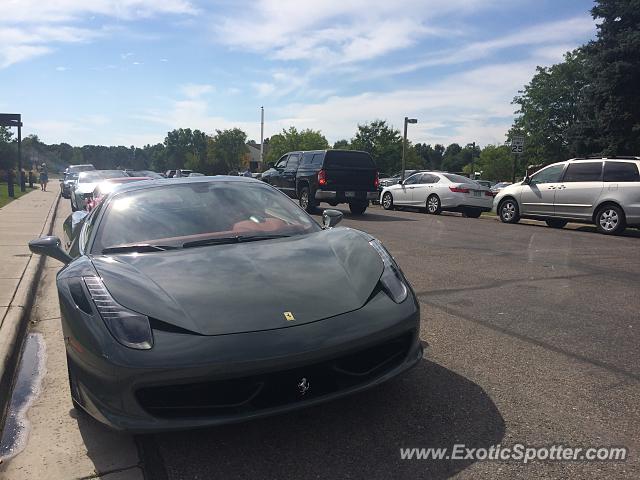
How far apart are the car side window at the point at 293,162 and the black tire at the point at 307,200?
0.91 m

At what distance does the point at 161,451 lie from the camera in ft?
8.87

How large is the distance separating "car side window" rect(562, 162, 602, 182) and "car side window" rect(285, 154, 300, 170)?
307 inches

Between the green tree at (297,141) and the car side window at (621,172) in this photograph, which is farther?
the green tree at (297,141)

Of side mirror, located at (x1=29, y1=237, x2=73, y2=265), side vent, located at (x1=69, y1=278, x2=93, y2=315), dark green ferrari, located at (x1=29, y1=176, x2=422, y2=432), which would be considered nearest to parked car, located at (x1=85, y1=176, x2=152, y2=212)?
side mirror, located at (x1=29, y1=237, x2=73, y2=265)

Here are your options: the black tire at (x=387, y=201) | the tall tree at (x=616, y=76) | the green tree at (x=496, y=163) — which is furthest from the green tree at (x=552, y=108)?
the black tire at (x=387, y=201)

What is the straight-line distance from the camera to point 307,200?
53.4ft

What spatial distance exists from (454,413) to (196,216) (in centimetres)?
218

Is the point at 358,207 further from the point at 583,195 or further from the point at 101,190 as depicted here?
the point at 101,190

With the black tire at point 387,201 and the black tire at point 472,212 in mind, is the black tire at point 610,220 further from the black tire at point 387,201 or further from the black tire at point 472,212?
the black tire at point 387,201

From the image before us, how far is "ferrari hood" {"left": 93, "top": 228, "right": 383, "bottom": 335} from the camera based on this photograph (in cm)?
261

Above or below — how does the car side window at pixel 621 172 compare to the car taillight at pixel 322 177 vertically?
above

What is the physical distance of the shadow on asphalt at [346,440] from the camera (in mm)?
2488

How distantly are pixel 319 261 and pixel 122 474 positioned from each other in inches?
59.6

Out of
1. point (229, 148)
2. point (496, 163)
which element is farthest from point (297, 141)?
point (496, 163)
